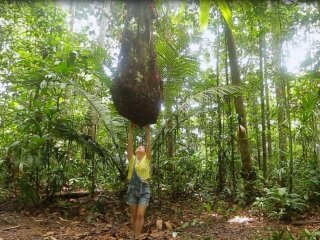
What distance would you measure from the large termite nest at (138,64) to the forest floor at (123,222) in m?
2.17

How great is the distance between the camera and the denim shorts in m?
4.94

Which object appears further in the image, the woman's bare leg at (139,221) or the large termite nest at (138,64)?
the woman's bare leg at (139,221)

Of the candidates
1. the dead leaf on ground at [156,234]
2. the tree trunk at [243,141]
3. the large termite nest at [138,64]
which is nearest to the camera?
the large termite nest at [138,64]

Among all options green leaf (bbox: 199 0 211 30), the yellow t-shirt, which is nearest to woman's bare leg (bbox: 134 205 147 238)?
the yellow t-shirt

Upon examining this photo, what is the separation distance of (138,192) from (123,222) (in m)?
0.91

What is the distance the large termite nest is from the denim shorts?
1.77 m

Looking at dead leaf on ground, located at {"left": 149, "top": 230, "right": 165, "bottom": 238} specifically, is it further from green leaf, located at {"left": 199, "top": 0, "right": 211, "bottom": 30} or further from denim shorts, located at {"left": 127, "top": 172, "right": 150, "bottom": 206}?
green leaf, located at {"left": 199, "top": 0, "right": 211, "bottom": 30}

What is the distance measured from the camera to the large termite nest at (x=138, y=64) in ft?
10.6

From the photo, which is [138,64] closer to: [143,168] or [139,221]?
[143,168]

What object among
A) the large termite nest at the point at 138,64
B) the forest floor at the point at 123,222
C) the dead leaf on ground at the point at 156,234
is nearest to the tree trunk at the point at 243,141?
the forest floor at the point at 123,222

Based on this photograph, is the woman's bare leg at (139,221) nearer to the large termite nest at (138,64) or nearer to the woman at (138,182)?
the woman at (138,182)

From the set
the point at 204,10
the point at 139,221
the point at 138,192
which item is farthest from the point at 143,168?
the point at 204,10

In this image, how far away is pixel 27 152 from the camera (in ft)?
19.0

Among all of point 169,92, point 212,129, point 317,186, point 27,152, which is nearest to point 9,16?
point 27,152
